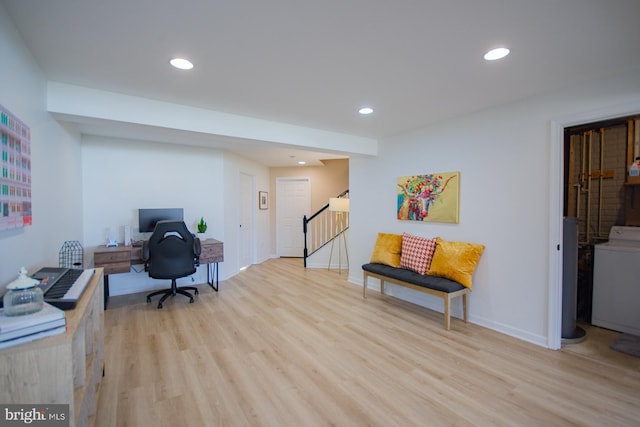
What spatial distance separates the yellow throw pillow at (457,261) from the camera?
319 centimetres

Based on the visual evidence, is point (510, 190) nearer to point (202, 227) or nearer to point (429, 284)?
point (429, 284)

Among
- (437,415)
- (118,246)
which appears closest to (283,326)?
(437,415)

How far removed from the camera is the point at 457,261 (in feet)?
10.6

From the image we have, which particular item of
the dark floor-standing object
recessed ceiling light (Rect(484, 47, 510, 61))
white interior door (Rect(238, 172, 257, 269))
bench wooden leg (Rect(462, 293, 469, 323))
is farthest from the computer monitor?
the dark floor-standing object

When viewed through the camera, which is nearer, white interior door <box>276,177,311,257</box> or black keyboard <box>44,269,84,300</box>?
black keyboard <box>44,269,84,300</box>

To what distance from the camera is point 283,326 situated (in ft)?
10.6

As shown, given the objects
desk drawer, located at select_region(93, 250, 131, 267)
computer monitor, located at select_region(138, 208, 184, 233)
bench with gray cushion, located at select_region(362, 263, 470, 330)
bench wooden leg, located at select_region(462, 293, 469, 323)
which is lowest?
bench wooden leg, located at select_region(462, 293, 469, 323)

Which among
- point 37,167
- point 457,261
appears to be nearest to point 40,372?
point 37,167

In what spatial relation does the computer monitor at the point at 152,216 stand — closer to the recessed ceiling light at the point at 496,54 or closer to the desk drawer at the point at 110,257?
the desk drawer at the point at 110,257

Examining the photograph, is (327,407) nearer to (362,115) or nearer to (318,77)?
(318,77)

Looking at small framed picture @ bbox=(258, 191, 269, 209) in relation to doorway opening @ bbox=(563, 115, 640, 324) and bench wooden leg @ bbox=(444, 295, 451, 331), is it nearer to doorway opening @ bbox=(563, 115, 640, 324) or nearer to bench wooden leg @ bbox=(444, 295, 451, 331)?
bench wooden leg @ bbox=(444, 295, 451, 331)

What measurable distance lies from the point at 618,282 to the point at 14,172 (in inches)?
203

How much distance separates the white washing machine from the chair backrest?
4.81m

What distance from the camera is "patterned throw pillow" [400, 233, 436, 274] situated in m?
3.57
